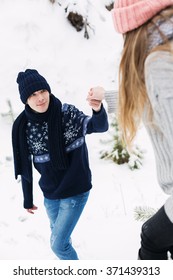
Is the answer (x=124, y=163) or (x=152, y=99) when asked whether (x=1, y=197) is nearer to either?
(x=124, y=163)

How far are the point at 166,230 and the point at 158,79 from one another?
3.44 feet

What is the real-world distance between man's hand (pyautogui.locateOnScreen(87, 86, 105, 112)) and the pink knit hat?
2.59 ft

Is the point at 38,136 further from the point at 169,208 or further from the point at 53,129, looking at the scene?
the point at 169,208

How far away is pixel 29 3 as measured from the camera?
8289mm

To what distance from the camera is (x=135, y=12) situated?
162cm

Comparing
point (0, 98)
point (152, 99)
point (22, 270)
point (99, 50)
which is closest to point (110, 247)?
point (22, 270)

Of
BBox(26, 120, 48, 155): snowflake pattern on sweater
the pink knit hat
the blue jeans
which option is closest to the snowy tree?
BBox(26, 120, 48, 155): snowflake pattern on sweater

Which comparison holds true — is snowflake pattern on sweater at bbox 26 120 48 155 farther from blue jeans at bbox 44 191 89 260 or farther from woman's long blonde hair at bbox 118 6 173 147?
woman's long blonde hair at bbox 118 6 173 147

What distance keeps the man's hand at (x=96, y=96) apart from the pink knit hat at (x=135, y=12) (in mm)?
789

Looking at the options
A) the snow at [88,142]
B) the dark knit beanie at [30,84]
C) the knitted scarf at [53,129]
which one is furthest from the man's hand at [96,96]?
the snow at [88,142]

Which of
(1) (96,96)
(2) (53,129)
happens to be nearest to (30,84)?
(2) (53,129)

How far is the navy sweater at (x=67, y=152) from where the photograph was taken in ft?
9.50

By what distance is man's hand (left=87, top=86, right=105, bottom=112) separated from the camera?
247 centimetres

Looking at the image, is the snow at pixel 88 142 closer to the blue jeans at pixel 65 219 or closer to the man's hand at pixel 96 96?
the blue jeans at pixel 65 219
